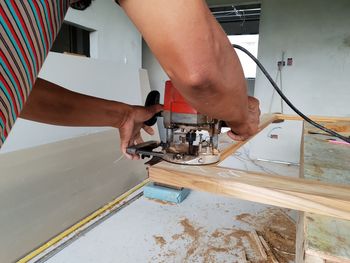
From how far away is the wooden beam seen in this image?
2.00 feet

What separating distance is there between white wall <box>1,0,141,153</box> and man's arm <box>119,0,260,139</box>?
5.04 feet

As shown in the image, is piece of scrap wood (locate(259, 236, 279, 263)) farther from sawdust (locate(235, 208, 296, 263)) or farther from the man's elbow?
the man's elbow

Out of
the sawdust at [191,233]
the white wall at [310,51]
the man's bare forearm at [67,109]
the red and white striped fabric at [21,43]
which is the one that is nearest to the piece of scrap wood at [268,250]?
the sawdust at [191,233]

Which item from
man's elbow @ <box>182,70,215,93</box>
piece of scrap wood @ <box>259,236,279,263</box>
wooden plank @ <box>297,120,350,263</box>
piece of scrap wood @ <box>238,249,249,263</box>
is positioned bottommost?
piece of scrap wood @ <box>238,249,249,263</box>

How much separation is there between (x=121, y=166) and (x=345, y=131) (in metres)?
1.70

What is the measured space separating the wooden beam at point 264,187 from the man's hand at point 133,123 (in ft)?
0.51

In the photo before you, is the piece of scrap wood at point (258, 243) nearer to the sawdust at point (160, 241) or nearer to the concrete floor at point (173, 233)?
the concrete floor at point (173, 233)

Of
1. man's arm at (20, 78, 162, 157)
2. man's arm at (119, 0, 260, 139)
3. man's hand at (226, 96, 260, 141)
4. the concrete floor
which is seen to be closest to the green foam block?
the concrete floor

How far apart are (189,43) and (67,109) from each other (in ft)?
1.78

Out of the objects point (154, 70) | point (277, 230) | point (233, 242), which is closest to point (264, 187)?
point (233, 242)

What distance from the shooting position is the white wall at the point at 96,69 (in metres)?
1.81

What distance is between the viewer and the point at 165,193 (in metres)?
2.10

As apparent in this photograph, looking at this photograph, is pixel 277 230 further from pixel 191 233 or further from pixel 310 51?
pixel 310 51

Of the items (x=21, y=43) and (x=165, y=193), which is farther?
(x=165, y=193)
